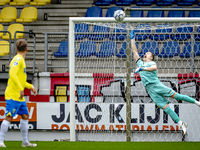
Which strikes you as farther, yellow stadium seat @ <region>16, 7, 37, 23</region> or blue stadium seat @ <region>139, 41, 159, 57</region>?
yellow stadium seat @ <region>16, 7, 37, 23</region>

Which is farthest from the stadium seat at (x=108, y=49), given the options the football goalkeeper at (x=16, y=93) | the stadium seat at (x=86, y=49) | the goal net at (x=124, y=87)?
the football goalkeeper at (x=16, y=93)

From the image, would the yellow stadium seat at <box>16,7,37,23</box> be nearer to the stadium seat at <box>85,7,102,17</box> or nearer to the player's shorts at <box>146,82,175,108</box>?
the stadium seat at <box>85,7,102,17</box>

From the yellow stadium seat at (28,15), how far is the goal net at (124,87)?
3721mm

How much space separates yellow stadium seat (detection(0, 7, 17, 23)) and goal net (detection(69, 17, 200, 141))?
4342 millimetres

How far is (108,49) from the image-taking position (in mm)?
6676

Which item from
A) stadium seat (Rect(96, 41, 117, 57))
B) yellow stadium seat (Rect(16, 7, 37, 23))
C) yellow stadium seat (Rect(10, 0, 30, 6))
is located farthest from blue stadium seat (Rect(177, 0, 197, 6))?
yellow stadium seat (Rect(10, 0, 30, 6))

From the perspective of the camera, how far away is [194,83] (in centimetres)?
637

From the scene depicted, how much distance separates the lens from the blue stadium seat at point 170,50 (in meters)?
6.61

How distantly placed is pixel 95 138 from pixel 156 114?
1.41 meters

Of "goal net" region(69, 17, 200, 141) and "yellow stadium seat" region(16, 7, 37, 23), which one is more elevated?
"yellow stadium seat" region(16, 7, 37, 23)

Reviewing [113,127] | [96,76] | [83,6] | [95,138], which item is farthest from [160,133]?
[83,6]

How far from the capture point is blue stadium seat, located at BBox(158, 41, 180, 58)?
6.61 m

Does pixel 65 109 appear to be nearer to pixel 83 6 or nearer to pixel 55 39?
pixel 55 39

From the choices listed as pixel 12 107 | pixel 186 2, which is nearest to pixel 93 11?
pixel 186 2
